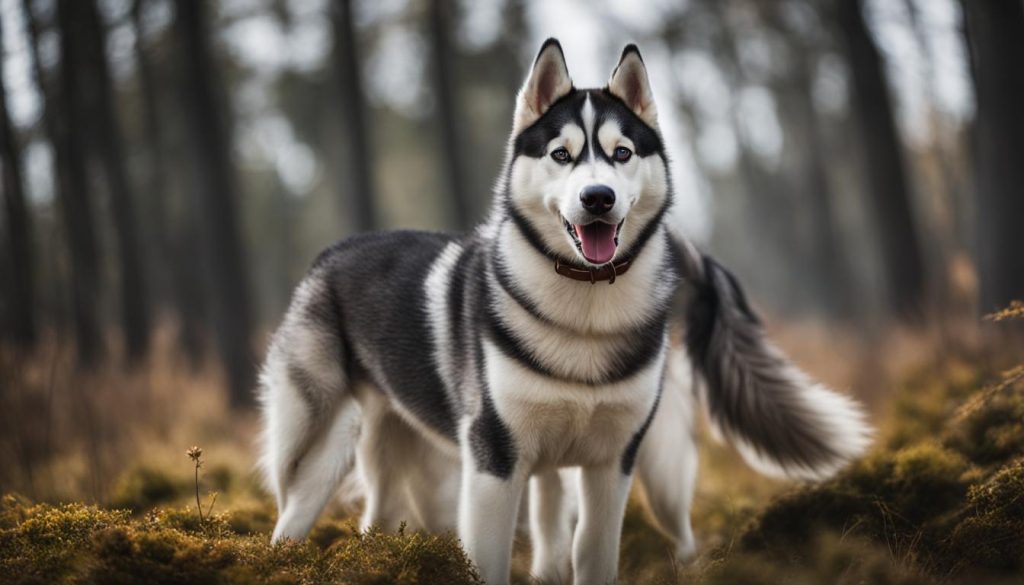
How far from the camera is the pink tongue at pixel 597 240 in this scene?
2992 millimetres

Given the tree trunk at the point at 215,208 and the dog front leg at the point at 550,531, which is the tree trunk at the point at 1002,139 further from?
the tree trunk at the point at 215,208

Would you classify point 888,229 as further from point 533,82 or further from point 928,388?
point 533,82

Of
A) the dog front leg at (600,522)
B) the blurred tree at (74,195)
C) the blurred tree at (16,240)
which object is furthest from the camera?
the blurred tree at (74,195)

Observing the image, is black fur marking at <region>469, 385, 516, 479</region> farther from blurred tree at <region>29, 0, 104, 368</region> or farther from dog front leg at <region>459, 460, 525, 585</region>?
blurred tree at <region>29, 0, 104, 368</region>

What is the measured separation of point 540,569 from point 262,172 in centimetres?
2801

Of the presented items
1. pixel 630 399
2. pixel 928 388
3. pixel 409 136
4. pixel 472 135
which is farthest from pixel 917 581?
pixel 409 136

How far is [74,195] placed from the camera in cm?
1141

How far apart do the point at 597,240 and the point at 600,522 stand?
3.67 ft

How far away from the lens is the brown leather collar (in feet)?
10.5

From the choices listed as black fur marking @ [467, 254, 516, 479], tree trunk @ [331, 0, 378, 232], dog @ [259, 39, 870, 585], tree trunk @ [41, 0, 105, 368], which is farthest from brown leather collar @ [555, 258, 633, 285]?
tree trunk @ [331, 0, 378, 232]

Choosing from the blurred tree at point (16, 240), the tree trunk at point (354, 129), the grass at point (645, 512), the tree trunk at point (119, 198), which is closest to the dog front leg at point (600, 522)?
the grass at point (645, 512)

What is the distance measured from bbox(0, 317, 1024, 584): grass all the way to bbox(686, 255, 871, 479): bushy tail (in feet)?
0.73

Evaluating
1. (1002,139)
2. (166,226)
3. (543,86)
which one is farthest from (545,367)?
(166,226)

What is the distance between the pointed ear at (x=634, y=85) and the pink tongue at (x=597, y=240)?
25.0 inches
